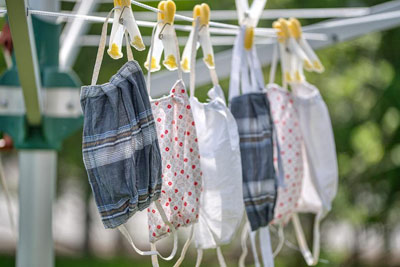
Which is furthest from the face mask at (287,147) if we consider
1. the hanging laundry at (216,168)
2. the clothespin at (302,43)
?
the hanging laundry at (216,168)

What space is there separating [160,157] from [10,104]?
890 mm

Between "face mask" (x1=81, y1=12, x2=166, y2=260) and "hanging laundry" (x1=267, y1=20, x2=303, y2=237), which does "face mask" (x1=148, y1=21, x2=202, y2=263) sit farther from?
"hanging laundry" (x1=267, y1=20, x2=303, y2=237)

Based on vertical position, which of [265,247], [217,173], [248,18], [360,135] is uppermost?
[248,18]

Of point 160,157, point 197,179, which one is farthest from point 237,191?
point 160,157

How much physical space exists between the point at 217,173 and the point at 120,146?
27 cm

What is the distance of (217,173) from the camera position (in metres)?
1.17

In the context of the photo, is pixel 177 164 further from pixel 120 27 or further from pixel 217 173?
pixel 120 27

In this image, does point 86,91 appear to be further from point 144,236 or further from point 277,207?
point 144,236

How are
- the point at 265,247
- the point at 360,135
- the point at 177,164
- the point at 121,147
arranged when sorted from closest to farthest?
the point at 121,147, the point at 177,164, the point at 265,247, the point at 360,135

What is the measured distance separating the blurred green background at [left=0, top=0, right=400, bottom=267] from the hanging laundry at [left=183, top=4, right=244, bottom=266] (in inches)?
137

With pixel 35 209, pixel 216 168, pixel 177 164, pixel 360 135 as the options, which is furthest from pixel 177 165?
pixel 360 135

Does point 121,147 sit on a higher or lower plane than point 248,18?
lower

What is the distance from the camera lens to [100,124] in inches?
38.5

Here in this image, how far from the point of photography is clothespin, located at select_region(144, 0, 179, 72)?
1119mm
